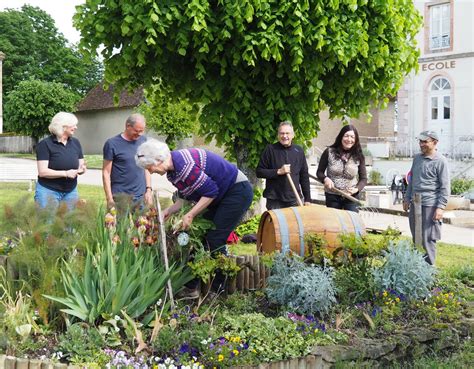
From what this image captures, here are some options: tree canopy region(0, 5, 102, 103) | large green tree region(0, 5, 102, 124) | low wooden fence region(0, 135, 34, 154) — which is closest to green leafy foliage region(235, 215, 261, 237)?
low wooden fence region(0, 135, 34, 154)

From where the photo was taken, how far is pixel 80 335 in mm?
4070

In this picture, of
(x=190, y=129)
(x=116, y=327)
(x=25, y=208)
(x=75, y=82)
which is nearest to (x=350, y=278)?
(x=116, y=327)

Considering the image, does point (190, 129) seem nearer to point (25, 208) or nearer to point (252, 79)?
point (252, 79)

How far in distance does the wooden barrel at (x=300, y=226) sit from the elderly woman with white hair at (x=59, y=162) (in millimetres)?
1982

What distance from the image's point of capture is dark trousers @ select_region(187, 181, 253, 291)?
5.20 m

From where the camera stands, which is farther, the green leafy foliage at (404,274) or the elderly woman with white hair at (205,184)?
the green leafy foliage at (404,274)

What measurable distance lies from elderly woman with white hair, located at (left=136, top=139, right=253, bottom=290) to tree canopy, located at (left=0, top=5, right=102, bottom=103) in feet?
159

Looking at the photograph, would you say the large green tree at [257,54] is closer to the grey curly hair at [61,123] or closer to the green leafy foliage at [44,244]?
the grey curly hair at [61,123]

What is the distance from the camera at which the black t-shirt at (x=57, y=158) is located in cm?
643

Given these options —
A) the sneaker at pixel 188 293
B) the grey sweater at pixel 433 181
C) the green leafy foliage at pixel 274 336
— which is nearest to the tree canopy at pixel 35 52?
the grey sweater at pixel 433 181

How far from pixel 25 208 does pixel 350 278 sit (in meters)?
2.79

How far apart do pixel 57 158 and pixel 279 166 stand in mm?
2346

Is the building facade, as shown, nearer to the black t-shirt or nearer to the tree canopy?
the black t-shirt

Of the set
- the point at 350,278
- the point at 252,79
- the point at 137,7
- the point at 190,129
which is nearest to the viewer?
the point at 350,278
